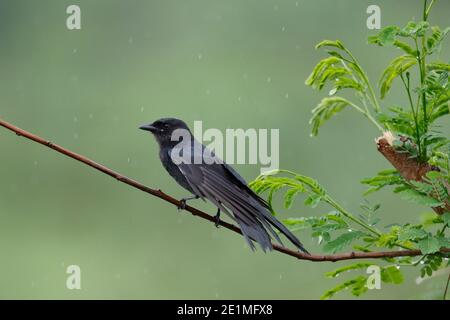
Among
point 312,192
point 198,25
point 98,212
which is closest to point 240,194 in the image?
point 312,192

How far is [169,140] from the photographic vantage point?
200 inches

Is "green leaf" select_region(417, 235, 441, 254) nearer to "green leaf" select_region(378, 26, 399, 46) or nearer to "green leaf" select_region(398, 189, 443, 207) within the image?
"green leaf" select_region(398, 189, 443, 207)

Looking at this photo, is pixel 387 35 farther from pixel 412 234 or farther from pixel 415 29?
pixel 412 234

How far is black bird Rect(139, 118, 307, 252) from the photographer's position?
11.2ft

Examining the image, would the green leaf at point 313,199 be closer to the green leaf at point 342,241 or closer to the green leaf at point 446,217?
the green leaf at point 342,241

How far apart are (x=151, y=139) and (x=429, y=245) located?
11833mm

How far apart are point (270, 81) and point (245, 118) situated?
77.7 inches

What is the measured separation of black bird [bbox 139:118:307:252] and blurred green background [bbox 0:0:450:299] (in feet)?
19.5

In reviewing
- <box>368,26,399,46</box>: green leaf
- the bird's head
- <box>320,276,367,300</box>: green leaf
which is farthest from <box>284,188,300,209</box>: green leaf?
the bird's head

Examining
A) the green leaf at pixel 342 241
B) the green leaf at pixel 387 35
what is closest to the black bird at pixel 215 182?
the green leaf at pixel 342 241

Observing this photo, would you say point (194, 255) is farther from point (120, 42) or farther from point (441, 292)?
point (441, 292)

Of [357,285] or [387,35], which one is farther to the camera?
[357,285]

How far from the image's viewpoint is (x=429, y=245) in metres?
2.96

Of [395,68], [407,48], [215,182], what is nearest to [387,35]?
[407,48]
